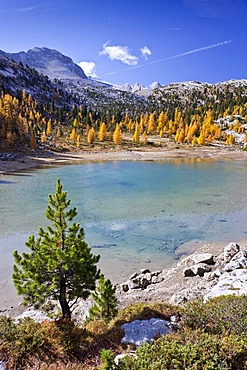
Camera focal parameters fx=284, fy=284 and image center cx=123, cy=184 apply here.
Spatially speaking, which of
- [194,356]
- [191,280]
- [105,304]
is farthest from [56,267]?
[191,280]

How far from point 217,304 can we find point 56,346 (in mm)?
5952

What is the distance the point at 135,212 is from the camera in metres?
35.6

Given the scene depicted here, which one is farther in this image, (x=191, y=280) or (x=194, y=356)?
(x=191, y=280)

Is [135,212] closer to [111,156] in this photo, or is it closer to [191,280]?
Result: [191,280]

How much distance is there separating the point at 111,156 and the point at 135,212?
7027 centimetres

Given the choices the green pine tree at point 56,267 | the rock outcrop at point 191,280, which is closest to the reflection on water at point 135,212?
the rock outcrop at point 191,280

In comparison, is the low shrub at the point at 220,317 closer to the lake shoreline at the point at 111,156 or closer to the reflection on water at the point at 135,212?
the reflection on water at the point at 135,212

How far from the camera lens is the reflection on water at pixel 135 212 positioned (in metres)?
24.5

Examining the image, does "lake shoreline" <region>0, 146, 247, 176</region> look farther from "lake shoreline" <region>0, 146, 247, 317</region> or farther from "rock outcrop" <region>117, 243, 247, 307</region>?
"rock outcrop" <region>117, 243, 247, 307</region>

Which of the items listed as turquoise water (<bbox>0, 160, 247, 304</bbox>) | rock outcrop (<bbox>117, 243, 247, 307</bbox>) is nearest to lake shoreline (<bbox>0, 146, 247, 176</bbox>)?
turquoise water (<bbox>0, 160, 247, 304</bbox>)

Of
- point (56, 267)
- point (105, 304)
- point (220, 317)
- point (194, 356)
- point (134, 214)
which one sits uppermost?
point (56, 267)

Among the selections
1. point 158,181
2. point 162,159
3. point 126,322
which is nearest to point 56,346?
point 126,322

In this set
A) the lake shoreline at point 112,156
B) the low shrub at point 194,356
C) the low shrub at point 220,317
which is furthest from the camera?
the lake shoreline at point 112,156

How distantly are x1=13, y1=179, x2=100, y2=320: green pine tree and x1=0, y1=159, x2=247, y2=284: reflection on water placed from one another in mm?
9297
